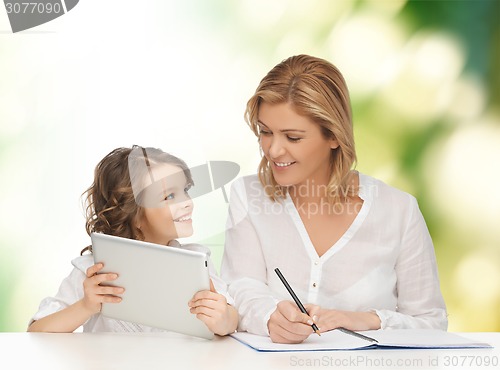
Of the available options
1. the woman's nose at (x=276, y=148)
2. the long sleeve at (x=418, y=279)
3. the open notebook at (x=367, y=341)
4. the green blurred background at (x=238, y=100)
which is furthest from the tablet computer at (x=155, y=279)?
the green blurred background at (x=238, y=100)

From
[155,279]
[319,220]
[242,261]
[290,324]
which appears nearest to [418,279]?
[319,220]

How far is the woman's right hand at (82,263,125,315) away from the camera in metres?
1.70

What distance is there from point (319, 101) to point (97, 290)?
2.25ft

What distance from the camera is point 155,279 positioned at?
1.66m

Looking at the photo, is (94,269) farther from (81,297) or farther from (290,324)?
(290,324)

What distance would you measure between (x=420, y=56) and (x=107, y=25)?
149 centimetres

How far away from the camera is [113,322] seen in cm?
190

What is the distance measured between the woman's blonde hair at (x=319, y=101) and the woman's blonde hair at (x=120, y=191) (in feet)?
0.86

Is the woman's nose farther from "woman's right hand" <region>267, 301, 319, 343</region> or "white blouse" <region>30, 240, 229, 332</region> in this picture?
"woman's right hand" <region>267, 301, 319, 343</region>

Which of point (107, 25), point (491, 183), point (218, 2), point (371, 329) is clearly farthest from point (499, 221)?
point (371, 329)

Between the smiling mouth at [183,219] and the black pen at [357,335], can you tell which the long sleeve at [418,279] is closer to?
the black pen at [357,335]

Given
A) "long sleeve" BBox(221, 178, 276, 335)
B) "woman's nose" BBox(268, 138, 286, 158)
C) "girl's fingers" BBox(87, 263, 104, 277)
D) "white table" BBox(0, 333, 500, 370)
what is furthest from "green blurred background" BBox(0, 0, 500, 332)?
"white table" BBox(0, 333, 500, 370)

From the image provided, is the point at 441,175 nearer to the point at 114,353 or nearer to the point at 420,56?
the point at 420,56

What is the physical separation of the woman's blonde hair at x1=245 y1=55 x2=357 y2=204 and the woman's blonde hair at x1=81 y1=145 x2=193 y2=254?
0.86 feet
